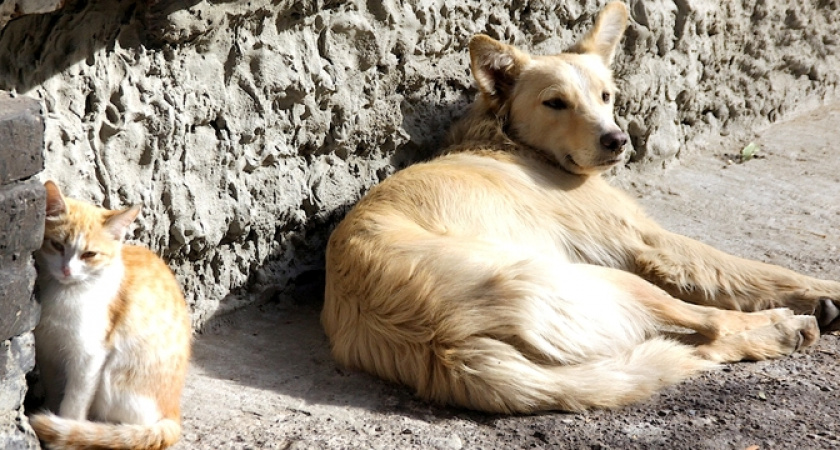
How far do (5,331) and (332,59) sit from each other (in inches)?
84.7

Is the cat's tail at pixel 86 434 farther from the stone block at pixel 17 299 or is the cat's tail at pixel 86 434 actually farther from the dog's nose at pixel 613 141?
the dog's nose at pixel 613 141

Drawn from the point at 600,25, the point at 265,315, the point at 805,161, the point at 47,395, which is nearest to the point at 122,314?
the point at 47,395

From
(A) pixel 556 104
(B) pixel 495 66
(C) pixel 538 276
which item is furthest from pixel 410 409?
(B) pixel 495 66

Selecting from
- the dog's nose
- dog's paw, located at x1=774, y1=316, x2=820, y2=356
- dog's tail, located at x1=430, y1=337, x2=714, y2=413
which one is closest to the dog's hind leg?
dog's paw, located at x1=774, y1=316, x2=820, y2=356

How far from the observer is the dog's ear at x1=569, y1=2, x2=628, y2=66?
5.11 metres

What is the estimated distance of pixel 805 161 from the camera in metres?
6.60

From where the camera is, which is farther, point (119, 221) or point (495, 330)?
point (495, 330)

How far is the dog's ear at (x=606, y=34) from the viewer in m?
5.11

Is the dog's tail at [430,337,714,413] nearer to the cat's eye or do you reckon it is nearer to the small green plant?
the cat's eye

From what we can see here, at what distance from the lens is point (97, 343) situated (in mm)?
3018

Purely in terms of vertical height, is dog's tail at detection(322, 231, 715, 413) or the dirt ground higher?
dog's tail at detection(322, 231, 715, 413)

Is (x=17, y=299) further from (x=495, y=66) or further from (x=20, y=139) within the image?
(x=495, y=66)

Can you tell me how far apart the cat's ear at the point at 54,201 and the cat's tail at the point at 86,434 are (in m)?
0.63

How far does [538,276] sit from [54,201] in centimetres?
174
